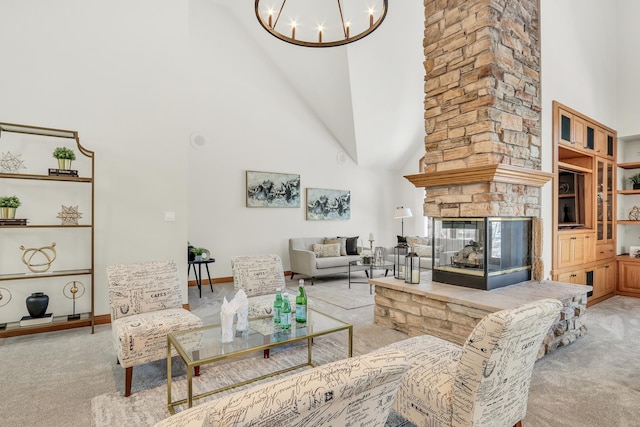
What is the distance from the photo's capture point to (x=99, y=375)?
2.62 meters

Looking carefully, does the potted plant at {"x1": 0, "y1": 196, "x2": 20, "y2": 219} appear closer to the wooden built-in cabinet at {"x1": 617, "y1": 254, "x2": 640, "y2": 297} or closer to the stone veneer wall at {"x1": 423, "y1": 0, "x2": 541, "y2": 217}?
the stone veneer wall at {"x1": 423, "y1": 0, "x2": 541, "y2": 217}

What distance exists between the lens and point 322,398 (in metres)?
0.82

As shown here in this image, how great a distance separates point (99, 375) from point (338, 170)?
20.2 feet

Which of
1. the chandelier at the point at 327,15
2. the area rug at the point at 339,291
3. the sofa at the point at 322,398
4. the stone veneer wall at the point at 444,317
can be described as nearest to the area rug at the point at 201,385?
the stone veneer wall at the point at 444,317

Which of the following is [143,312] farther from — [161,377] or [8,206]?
[8,206]

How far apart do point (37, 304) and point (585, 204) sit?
273 inches

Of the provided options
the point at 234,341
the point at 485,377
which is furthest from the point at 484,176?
the point at 234,341

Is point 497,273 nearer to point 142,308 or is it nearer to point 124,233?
point 142,308

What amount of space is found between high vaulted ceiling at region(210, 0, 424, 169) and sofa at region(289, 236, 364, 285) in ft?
7.28

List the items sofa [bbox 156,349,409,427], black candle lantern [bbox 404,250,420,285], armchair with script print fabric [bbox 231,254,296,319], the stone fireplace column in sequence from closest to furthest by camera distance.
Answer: sofa [bbox 156,349,409,427]
the stone fireplace column
armchair with script print fabric [bbox 231,254,296,319]
black candle lantern [bbox 404,250,420,285]

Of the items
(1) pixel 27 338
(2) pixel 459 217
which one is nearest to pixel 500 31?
(2) pixel 459 217

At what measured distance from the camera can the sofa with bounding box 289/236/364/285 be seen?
Answer: 6270 millimetres

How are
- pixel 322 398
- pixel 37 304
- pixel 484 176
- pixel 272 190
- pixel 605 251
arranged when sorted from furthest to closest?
pixel 272 190, pixel 605 251, pixel 37 304, pixel 484 176, pixel 322 398

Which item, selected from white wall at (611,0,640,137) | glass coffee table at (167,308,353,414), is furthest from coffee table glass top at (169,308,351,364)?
white wall at (611,0,640,137)
